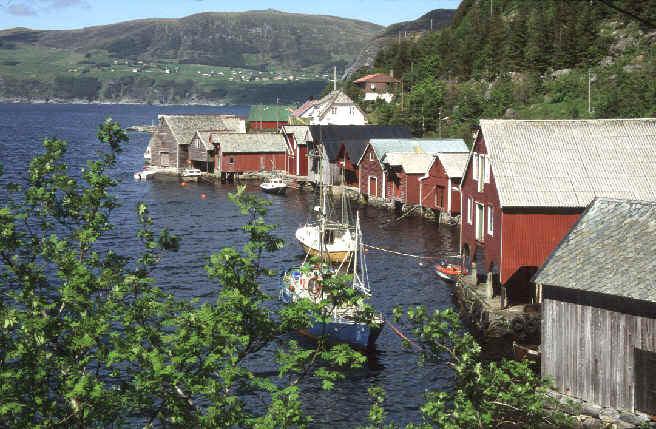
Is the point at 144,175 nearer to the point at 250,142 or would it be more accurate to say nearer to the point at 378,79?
the point at 250,142

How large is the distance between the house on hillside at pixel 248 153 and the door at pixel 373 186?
25.6 meters

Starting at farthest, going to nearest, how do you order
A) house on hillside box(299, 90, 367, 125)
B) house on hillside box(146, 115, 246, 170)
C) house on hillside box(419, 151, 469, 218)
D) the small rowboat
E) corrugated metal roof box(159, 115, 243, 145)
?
house on hillside box(299, 90, 367, 125) → corrugated metal roof box(159, 115, 243, 145) → house on hillside box(146, 115, 246, 170) → house on hillside box(419, 151, 469, 218) → the small rowboat

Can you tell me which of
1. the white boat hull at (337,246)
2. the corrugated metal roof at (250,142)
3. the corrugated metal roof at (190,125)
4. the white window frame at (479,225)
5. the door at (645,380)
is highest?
the corrugated metal roof at (190,125)

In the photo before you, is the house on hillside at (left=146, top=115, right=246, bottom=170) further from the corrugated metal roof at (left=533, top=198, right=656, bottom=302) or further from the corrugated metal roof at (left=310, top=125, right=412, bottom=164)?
the corrugated metal roof at (left=533, top=198, right=656, bottom=302)

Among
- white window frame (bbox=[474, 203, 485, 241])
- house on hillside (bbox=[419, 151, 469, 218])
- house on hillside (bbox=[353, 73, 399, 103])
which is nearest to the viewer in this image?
white window frame (bbox=[474, 203, 485, 241])

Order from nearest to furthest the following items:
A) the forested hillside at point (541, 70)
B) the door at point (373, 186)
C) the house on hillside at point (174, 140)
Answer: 1. the door at point (373, 186)
2. the forested hillside at point (541, 70)
3. the house on hillside at point (174, 140)

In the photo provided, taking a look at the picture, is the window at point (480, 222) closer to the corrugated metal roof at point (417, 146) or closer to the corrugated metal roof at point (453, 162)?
the corrugated metal roof at point (453, 162)

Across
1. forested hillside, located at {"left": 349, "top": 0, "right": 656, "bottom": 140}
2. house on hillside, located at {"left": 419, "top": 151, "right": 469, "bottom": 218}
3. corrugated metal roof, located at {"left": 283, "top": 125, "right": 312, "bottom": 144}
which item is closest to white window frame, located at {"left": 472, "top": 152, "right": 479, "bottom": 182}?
house on hillside, located at {"left": 419, "top": 151, "right": 469, "bottom": 218}

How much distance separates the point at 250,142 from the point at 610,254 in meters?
84.3

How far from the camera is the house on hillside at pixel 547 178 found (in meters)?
36.3

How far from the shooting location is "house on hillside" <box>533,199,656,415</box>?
955 inches

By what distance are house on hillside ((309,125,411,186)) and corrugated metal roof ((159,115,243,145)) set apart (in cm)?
2245

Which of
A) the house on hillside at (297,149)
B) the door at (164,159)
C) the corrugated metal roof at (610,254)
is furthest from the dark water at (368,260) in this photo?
the corrugated metal roof at (610,254)

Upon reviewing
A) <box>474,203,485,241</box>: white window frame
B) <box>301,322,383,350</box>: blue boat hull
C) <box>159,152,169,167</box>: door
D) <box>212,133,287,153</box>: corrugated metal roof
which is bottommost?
<box>301,322,383,350</box>: blue boat hull
